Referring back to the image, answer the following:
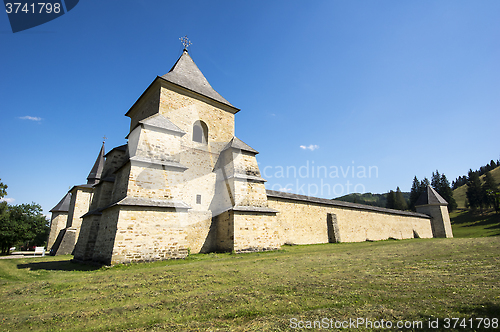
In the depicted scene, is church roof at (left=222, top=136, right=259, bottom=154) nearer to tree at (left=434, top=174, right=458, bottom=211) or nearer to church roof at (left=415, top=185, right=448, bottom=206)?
church roof at (left=415, top=185, right=448, bottom=206)

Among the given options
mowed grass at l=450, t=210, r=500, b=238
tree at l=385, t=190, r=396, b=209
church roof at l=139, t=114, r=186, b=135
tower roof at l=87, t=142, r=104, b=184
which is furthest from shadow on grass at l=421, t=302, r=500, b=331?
tree at l=385, t=190, r=396, b=209

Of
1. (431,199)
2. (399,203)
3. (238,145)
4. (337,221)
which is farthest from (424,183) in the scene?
(238,145)

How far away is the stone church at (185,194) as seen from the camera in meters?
9.62

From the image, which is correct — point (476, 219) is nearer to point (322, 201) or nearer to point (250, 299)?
point (322, 201)

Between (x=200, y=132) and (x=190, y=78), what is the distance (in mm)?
3938

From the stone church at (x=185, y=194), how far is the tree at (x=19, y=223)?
18591 mm

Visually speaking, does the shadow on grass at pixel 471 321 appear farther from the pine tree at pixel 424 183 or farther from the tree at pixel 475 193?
the pine tree at pixel 424 183

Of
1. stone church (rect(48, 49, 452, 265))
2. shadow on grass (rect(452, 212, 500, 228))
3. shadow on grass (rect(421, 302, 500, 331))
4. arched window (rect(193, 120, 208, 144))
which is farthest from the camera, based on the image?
shadow on grass (rect(452, 212, 500, 228))

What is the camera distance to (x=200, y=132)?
1466 centimetres

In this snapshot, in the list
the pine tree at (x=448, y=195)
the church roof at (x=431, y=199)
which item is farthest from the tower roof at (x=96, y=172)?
the pine tree at (x=448, y=195)

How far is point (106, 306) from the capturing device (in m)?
4.31

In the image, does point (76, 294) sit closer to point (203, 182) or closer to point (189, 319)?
point (189, 319)

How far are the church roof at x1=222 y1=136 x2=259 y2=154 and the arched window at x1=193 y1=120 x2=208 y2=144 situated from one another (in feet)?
4.82

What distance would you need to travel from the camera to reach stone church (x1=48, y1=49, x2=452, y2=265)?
962cm
